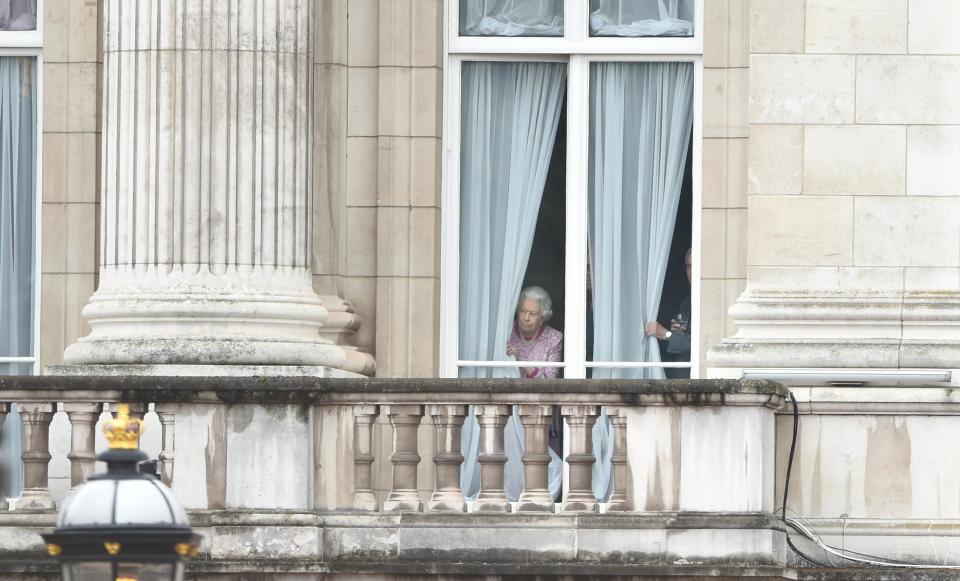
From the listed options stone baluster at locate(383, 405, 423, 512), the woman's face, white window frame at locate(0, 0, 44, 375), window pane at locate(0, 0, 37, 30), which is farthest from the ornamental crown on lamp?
window pane at locate(0, 0, 37, 30)

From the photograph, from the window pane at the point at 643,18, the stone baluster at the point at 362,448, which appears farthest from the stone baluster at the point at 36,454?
the window pane at the point at 643,18

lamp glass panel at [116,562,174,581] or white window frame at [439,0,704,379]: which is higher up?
white window frame at [439,0,704,379]

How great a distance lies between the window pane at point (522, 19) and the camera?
835 inches

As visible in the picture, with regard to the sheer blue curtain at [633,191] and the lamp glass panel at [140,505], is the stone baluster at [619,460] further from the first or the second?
the lamp glass panel at [140,505]

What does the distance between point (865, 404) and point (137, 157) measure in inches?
216

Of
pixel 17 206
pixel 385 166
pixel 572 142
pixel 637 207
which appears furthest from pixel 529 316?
pixel 17 206

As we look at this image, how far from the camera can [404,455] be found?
18062 millimetres

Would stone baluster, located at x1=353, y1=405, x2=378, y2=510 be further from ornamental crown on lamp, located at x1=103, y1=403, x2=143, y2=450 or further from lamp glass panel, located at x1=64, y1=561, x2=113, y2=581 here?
lamp glass panel, located at x1=64, y1=561, x2=113, y2=581

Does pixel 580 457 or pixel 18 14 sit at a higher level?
pixel 18 14

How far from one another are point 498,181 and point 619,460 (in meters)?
3.97

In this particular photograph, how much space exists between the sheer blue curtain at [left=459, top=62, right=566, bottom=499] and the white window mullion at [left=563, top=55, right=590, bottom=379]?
158mm

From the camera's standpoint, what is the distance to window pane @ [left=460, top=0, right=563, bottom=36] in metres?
21.2

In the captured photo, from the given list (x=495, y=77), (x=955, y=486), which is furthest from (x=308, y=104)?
(x=955, y=486)

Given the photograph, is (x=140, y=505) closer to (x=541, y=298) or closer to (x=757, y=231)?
(x=757, y=231)
